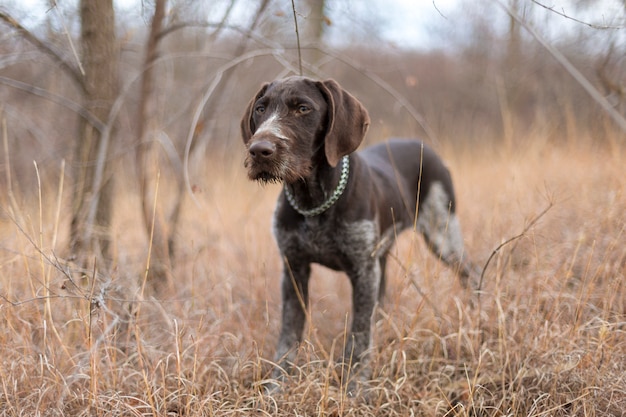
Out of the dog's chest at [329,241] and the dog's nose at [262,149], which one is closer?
the dog's nose at [262,149]

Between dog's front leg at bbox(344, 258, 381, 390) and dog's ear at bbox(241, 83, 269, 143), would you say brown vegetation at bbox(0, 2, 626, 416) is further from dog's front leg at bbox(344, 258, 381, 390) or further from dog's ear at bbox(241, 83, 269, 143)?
dog's ear at bbox(241, 83, 269, 143)

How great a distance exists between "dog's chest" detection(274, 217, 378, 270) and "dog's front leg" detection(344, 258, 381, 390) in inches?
3.1

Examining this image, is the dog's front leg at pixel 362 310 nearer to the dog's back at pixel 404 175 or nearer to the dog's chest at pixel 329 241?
the dog's chest at pixel 329 241

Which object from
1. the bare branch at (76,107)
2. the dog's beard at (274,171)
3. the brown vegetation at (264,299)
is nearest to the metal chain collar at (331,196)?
the dog's beard at (274,171)

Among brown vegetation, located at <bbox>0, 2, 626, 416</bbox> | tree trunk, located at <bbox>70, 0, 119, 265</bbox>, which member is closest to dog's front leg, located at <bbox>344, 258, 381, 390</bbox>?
brown vegetation, located at <bbox>0, 2, 626, 416</bbox>

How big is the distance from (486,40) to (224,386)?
1133 cm

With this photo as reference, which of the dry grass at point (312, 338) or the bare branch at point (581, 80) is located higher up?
the bare branch at point (581, 80)

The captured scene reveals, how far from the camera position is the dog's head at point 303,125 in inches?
96.7

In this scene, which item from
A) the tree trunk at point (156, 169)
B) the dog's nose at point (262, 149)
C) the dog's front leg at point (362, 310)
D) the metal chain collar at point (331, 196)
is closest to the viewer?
the dog's nose at point (262, 149)

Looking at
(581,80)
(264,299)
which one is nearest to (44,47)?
(264,299)

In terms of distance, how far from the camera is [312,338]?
3.24 m

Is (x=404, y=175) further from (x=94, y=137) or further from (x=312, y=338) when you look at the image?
(x=94, y=137)

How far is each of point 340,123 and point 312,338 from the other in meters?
1.35

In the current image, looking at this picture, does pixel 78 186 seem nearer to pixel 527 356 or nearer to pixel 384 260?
pixel 384 260
